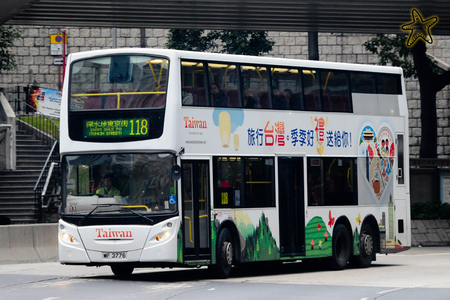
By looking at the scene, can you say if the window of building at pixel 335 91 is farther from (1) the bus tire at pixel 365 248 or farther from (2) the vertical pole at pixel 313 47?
(2) the vertical pole at pixel 313 47

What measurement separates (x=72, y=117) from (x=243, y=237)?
370 cm

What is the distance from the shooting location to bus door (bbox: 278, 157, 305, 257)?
61.7 ft

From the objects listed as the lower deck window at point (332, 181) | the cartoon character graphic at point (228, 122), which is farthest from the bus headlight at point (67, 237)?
the lower deck window at point (332, 181)

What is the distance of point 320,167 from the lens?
1978cm

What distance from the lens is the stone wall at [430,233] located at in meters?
29.9

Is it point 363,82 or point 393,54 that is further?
point 393,54

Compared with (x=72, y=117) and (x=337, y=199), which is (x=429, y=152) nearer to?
(x=337, y=199)

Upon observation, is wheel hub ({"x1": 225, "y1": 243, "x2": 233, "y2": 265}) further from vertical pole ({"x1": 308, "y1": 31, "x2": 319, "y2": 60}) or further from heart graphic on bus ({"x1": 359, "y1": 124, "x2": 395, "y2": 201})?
vertical pole ({"x1": 308, "y1": 31, "x2": 319, "y2": 60})

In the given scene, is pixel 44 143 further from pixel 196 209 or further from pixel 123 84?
pixel 196 209

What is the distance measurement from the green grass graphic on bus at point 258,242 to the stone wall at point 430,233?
12.2m

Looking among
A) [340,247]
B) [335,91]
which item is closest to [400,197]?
[340,247]

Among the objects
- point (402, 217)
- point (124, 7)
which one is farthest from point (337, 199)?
point (124, 7)

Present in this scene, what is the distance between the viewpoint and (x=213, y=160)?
1725cm

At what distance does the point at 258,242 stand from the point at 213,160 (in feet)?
6.26
